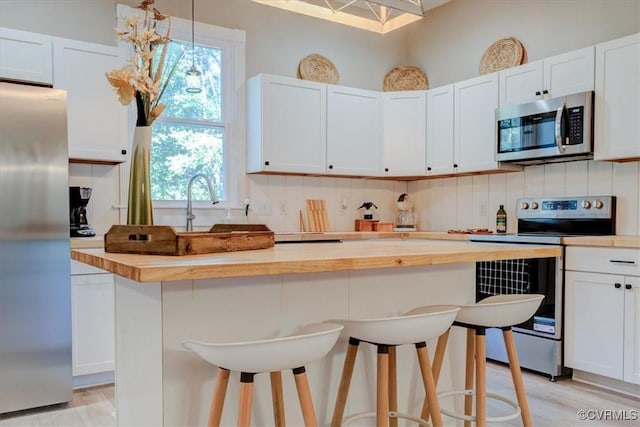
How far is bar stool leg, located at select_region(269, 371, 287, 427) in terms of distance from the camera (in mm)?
1648

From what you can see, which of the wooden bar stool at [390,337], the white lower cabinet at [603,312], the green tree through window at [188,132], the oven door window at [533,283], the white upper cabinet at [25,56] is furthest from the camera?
the green tree through window at [188,132]

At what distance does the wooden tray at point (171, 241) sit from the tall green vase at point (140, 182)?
0.24ft

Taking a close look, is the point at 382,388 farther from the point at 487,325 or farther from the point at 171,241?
the point at 171,241

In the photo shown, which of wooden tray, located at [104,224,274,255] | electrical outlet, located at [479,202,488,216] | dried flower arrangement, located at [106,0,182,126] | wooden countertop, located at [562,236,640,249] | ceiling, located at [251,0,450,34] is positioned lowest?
wooden countertop, located at [562,236,640,249]

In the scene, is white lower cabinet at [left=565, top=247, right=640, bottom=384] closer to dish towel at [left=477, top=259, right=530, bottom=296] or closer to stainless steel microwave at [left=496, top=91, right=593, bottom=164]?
dish towel at [left=477, top=259, right=530, bottom=296]

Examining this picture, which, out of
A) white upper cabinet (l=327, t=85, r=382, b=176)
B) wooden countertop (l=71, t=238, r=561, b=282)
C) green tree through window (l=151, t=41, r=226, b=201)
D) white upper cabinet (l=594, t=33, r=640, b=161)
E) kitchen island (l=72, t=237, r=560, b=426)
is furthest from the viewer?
white upper cabinet (l=327, t=85, r=382, b=176)

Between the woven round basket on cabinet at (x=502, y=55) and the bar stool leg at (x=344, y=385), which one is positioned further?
the woven round basket on cabinet at (x=502, y=55)

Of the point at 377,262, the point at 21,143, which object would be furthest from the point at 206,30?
the point at 377,262

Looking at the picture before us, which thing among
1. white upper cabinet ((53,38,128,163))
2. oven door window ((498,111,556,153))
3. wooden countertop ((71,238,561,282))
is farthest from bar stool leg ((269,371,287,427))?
oven door window ((498,111,556,153))

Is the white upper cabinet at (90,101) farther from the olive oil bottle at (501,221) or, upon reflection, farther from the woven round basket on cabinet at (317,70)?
the olive oil bottle at (501,221)

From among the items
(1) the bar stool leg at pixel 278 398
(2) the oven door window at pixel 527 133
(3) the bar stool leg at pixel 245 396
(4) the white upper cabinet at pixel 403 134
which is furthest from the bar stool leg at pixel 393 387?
(4) the white upper cabinet at pixel 403 134

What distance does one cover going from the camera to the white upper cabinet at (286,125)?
411cm

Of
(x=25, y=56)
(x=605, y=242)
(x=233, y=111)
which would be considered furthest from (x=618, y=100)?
(x=25, y=56)

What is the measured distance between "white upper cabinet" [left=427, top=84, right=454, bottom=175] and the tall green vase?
308 centimetres
